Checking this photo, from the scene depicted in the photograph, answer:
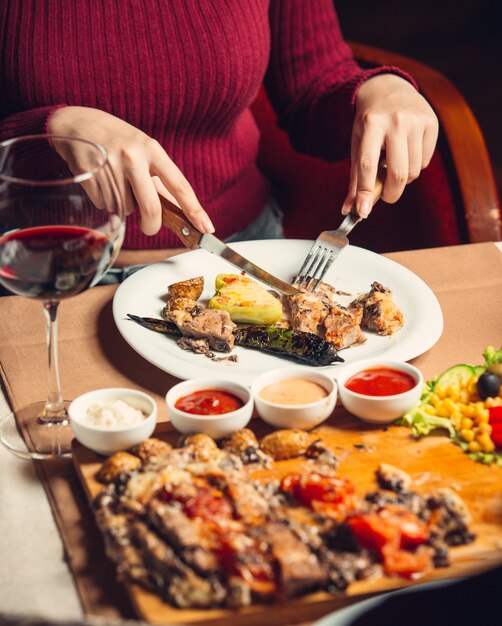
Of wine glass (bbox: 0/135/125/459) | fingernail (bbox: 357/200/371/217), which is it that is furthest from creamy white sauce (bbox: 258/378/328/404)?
fingernail (bbox: 357/200/371/217)

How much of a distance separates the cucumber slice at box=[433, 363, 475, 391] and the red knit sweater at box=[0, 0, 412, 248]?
1.14 m

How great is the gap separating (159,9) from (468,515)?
169 centimetres

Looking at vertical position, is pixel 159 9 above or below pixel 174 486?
above

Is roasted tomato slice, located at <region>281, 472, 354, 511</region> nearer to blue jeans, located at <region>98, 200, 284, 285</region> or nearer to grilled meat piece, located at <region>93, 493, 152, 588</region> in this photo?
grilled meat piece, located at <region>93, 493, 152, 588</region>

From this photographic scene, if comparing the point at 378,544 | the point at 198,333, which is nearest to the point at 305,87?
the point at 198,333

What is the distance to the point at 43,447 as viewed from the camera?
1.47m

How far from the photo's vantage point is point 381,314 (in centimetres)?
183

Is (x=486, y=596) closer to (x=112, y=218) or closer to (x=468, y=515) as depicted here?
(x=468, y=515)

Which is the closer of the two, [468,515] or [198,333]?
[468,515]

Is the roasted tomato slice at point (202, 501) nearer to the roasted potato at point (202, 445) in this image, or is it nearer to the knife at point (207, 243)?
the roasted potato at point (202, 445)

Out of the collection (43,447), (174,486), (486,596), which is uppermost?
(486,596)

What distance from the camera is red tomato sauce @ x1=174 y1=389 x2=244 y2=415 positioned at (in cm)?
146

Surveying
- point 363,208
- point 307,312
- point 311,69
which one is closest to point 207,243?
point 307,312

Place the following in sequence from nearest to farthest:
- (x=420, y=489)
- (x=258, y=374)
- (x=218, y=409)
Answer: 1. (x=420, y=489)
2. (x=218, y=409)
3. (x=258, y=374)
